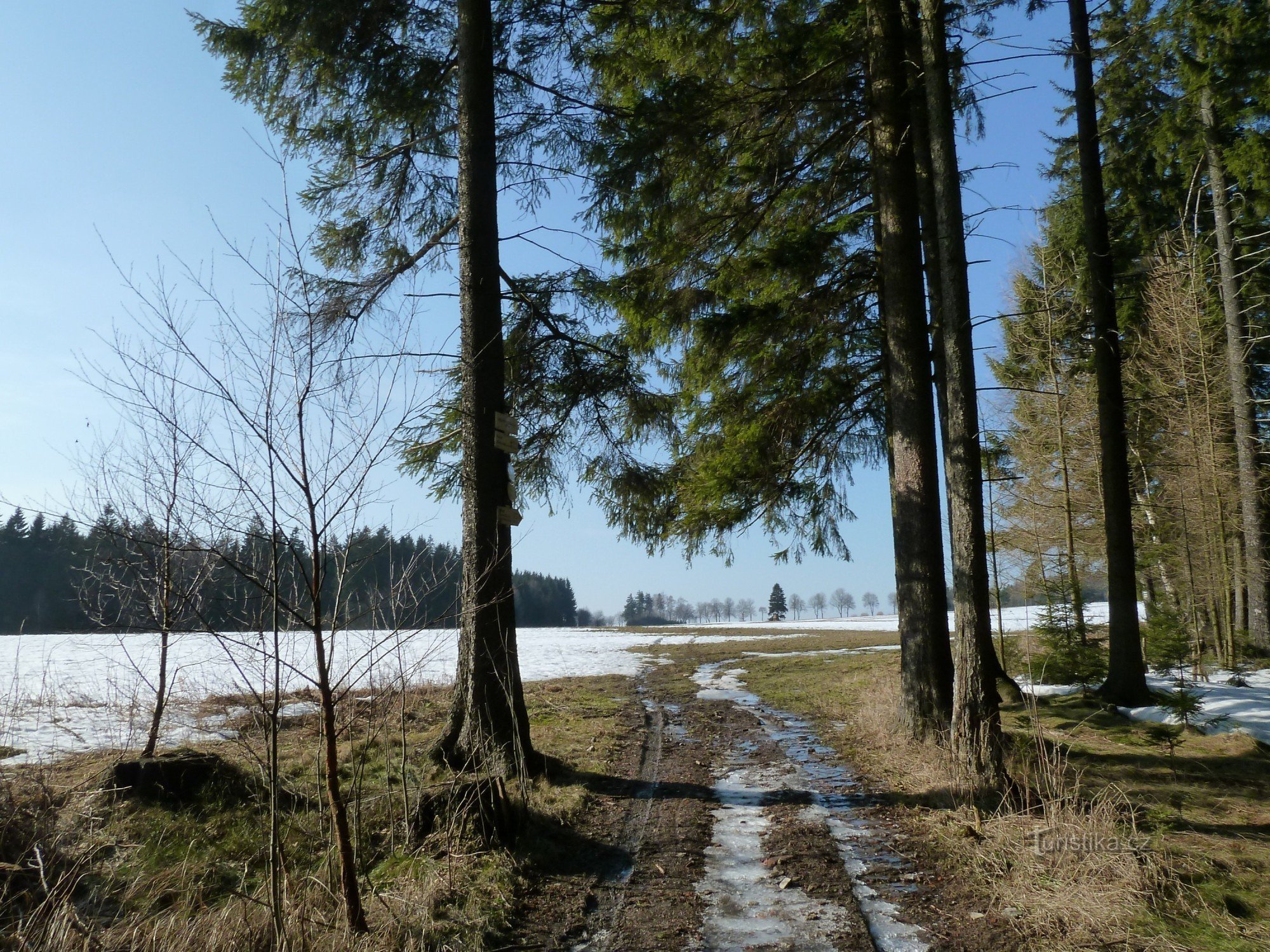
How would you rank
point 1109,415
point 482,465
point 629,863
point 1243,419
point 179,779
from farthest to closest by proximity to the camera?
point 1243,419
point 1109,415
point 482,465
point 179,779
point 629,863

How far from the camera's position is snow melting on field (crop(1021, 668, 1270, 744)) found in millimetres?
7469

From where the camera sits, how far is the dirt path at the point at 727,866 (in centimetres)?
381

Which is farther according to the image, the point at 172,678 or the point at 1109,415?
the point at 1109,415

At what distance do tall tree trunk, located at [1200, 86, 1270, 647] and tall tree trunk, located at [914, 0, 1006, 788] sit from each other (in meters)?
9.08

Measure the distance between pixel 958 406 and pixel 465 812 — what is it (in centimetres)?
547

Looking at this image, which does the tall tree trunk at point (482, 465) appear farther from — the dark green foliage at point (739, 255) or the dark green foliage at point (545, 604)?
the dark green foliage at point (545, 604)

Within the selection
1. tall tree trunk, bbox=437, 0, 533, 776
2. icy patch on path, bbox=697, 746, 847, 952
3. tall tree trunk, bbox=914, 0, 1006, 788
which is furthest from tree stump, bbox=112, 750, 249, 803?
tall tree trunk, bbox=914, 0, 1006, 788

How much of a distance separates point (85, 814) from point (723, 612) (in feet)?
376

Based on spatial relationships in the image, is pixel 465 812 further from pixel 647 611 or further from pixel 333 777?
pixel 647 611

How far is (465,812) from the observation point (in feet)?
15.4

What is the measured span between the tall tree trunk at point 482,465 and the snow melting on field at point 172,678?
17.1 inches

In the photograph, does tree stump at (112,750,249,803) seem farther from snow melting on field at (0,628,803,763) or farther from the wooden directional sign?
the wooden directional sign

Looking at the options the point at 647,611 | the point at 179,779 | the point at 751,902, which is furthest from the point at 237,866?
the point at 647,611

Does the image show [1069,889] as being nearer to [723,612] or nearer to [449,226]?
[449,226]
